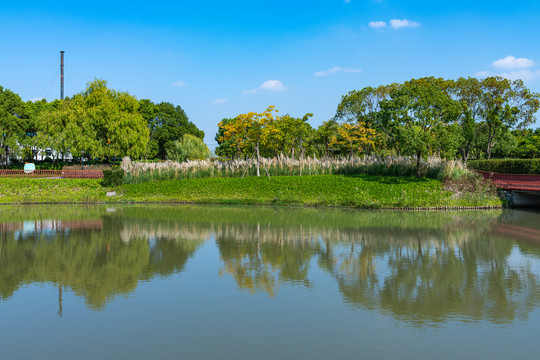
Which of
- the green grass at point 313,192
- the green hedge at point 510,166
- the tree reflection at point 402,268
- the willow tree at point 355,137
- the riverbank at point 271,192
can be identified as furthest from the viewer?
the willow tree at point 355,137

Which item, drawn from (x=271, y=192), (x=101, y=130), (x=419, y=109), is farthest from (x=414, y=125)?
(x=101, y=130)

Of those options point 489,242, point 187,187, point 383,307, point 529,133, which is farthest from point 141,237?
point 529,133

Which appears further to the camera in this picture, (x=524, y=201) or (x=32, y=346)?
(x=524, y=201)

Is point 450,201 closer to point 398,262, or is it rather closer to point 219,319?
point 398,262

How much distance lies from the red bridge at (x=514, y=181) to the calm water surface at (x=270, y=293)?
9.35 meters

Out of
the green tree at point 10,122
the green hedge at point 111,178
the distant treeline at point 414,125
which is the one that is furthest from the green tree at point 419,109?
the green tree at point 10,122

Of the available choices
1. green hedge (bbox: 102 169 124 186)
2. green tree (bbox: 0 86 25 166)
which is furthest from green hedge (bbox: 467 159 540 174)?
green tree (bbox: 0 86 25 166)

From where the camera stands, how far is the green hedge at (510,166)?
27577 mm

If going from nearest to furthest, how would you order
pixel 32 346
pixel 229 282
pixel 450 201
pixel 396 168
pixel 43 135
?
pixel 32 346 → pixel 229 282 → pixel 450 201 → pixel 396 168 → pixel 43 135

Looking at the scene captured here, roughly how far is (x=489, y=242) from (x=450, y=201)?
1183 cm

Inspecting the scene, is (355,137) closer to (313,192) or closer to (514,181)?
(313,192)

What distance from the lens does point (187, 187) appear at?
31422mm

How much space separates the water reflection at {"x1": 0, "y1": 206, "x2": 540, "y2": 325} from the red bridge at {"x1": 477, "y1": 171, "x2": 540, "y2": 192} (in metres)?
4.59

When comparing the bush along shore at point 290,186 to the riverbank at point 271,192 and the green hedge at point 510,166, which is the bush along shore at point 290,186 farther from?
the green hedge at point 510,166
